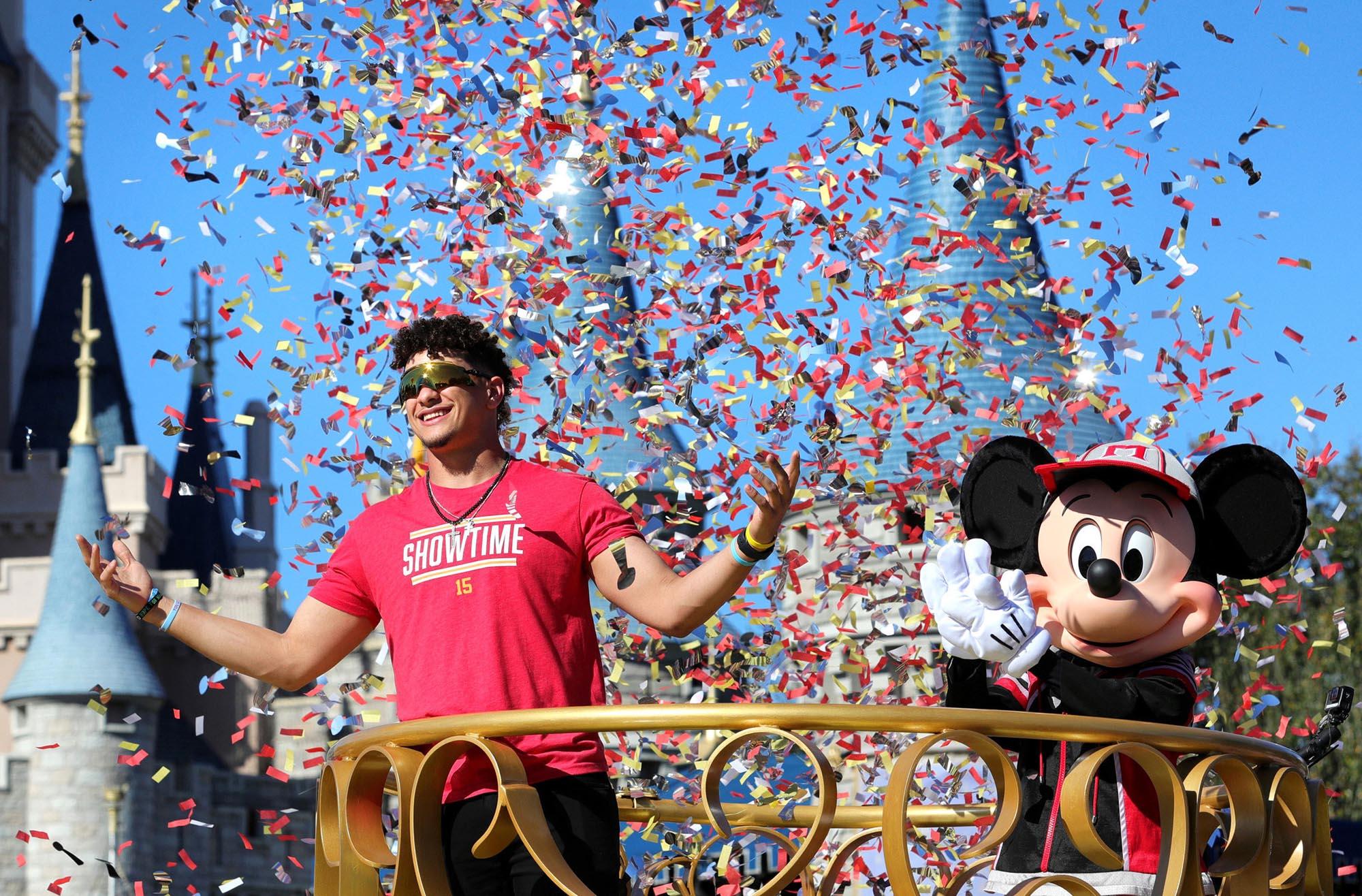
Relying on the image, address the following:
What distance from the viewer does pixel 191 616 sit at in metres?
3.83

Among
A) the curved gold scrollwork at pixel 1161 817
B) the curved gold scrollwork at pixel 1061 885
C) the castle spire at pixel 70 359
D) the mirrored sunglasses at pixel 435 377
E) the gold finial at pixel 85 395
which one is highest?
the castle spire at pixel 70 359

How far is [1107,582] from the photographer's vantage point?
3.88 metres

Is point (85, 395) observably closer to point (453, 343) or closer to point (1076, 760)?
point (453, 343)

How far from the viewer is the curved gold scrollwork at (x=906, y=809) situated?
295cm

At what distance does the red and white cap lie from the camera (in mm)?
3998

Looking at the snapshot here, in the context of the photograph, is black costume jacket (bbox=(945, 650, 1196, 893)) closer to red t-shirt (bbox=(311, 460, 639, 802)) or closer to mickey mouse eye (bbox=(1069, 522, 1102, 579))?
mickey mouse eye (bbox=(1069, 522, 1102, 579))

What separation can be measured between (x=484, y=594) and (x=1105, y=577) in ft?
4.32

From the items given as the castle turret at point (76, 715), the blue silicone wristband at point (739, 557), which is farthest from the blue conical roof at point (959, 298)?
the castle turret at point (76, 715)

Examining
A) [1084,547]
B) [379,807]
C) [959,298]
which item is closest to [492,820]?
[379,807]

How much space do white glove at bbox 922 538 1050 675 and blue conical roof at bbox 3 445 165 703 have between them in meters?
23.3

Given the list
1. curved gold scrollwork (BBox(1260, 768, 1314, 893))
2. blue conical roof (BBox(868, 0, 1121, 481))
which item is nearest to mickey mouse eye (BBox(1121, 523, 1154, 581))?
curved gold scrollwork (BBox(1260, 768, 1314, 893))

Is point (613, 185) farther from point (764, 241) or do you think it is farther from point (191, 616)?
point (191, 616)

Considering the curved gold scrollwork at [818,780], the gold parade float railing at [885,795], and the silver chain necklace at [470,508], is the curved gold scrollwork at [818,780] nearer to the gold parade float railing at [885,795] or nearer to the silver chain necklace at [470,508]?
the gold parade float railing at [885,795]

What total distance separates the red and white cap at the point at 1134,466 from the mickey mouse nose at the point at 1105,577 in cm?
Answer: 22
